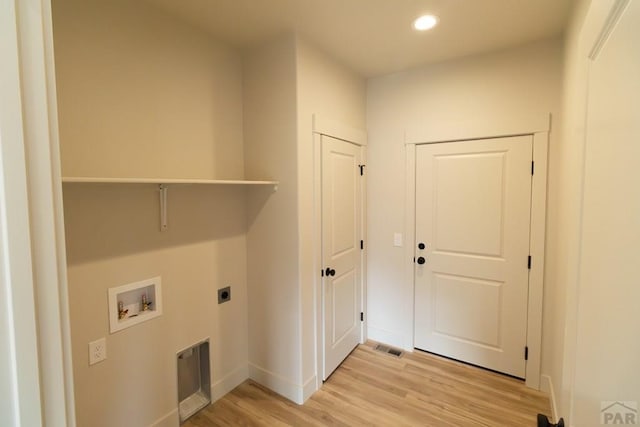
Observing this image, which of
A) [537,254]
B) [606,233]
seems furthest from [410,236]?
[606,233]

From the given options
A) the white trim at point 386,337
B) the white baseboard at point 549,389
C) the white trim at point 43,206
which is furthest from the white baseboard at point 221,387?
the white baseboard at point 549,389

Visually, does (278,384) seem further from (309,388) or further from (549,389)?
(549,389)

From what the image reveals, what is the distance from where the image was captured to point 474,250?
264cm

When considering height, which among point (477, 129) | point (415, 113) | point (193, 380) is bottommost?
point (193, 380)

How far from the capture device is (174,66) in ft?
6.47

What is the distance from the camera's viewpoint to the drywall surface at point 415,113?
2305 mm

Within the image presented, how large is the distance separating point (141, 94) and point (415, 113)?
2.20m

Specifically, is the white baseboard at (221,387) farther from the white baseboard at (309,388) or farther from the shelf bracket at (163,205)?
the shelf bracket at (163,205)

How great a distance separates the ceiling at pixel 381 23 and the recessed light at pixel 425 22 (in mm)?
40

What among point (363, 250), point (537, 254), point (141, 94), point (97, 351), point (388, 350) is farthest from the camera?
point (363, 250)

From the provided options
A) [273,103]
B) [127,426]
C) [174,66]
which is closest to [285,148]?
[273,103]

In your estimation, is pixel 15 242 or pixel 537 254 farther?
pixel 537 254

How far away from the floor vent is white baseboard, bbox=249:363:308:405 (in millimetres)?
987

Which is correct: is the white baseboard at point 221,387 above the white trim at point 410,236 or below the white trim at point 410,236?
A: below
